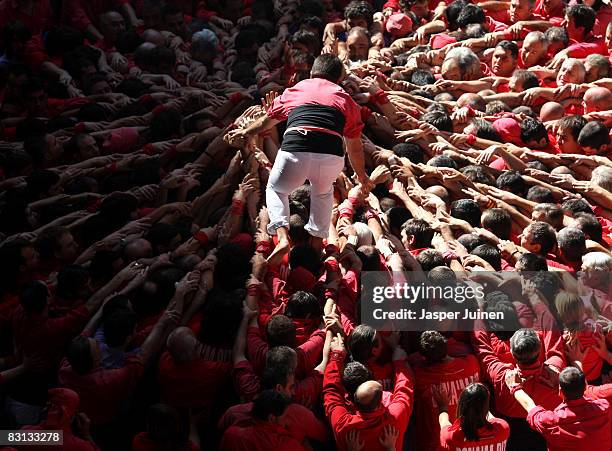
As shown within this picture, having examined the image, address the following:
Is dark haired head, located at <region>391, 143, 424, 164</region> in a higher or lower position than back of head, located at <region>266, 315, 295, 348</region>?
lower

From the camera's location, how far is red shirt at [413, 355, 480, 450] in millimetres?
7059

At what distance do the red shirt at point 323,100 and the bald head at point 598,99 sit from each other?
10.4 ft

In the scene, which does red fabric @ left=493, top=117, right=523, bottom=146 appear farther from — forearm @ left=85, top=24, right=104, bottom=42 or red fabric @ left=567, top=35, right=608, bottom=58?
forearm @ left=85, top=24, right=104, bottom=42

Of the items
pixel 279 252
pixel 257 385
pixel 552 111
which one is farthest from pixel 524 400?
pixel 552 111

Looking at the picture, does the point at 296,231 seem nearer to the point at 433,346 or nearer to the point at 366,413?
the point at 433,346

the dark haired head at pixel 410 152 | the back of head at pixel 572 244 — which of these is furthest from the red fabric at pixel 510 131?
the back of head at pixel 572 244

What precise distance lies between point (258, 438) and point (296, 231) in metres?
2.30

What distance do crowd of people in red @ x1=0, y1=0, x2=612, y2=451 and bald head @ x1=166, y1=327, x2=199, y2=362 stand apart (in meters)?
0.02

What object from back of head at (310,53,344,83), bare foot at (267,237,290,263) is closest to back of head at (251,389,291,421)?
bare foot at (267,237,290,263)

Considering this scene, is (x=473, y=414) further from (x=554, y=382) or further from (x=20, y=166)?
(x=20, y=166)

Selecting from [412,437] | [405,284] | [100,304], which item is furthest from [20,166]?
[412,437]

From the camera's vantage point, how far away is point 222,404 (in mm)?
7387

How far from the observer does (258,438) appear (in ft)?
21.2

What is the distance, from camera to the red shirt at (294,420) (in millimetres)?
6593
